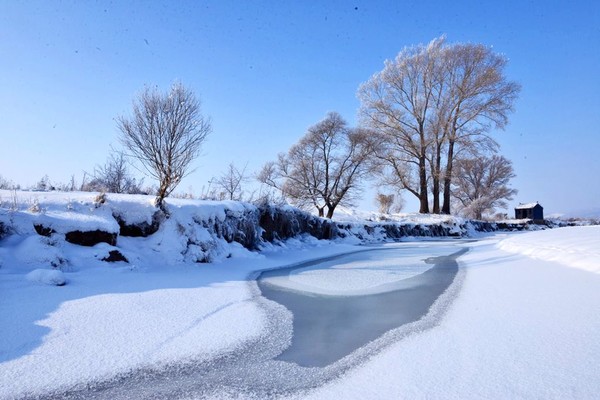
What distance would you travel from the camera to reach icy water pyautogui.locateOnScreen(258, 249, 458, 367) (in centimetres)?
213

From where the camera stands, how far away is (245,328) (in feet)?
8.29

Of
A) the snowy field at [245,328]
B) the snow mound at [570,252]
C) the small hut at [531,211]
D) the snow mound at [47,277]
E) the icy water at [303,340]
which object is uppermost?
the small hut at [531,211]

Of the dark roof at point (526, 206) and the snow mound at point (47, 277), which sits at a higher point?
the dark roof at point (526, 206)

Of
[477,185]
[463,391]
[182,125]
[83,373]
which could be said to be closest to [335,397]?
[463,391]

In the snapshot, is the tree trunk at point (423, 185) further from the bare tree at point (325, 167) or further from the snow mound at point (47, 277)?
the snow mound at point (47, 277)

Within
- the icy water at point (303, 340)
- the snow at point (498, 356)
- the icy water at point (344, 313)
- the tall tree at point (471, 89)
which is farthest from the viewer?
the tall tree at point (471, 89)

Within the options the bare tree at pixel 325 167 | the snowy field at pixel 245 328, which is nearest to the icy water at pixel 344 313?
the snowy field at pixel 245 328

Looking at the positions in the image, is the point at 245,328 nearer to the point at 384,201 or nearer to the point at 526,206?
the point at 384,201

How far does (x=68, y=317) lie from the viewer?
98.4 inches

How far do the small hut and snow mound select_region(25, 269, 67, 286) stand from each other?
36.9 meters

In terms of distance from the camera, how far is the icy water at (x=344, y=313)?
6.99 ft

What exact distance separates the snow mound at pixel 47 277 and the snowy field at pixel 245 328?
0.01 metres

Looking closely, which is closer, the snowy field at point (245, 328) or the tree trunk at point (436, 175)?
the snowy field at point (245, 328)

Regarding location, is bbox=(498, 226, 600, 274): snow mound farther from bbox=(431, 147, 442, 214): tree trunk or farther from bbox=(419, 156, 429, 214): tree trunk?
bbox=(419, 156, 429, 214): tree trunk
